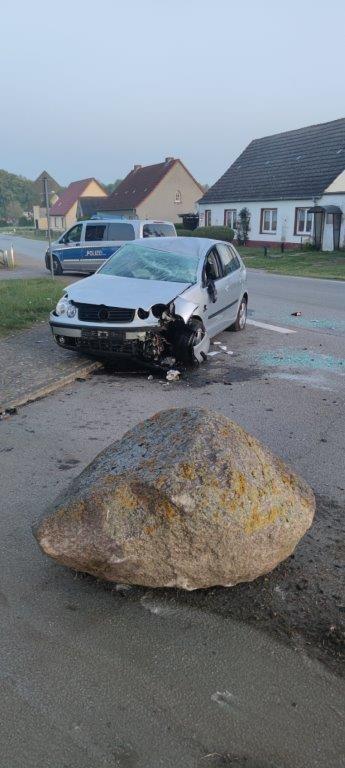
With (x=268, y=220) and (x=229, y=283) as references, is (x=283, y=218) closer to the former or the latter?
(x=268, y=220)

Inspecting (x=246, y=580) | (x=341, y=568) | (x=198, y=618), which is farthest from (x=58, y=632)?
(x=341, y=568)

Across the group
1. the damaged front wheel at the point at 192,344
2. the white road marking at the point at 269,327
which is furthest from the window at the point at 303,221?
the damaged front wheel at the point at 192,344

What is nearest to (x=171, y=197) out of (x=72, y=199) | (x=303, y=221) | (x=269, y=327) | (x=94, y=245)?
(x=303, y=221)

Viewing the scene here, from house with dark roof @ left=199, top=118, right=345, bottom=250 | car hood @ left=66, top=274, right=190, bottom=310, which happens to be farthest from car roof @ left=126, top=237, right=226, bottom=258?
house with dark roof @ left=199, top=118, right=345, bottom=250

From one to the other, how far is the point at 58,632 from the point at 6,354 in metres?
6.08

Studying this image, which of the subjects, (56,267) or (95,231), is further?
(56,267)

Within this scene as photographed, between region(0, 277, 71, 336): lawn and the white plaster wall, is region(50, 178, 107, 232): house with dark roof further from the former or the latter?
region(0, 277, 71, 336): lawn

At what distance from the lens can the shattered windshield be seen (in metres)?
8.24

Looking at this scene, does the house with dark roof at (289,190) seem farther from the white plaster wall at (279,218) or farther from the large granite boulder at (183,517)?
the large granite boulder at (183,517)

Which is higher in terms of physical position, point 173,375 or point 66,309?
point 66,309

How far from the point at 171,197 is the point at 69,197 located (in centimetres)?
3253

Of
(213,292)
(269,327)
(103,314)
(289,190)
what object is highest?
(289,190)

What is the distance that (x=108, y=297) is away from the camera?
7434 millimetres

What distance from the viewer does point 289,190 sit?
33.0 m
